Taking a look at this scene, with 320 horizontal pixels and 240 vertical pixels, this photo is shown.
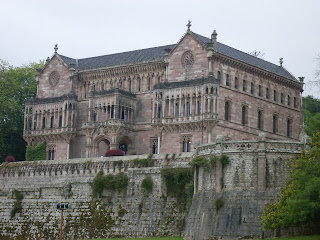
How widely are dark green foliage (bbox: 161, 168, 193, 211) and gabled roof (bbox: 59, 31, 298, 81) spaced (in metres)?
25.3

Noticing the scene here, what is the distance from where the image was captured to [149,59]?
99.7m

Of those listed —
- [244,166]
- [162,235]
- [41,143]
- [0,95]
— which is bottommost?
[162,235]

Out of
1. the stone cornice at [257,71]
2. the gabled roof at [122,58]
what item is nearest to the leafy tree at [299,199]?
the stone cornice at [257,71]

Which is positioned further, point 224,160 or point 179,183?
point 179,183

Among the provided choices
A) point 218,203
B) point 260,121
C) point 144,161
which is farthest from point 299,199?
point 260,121

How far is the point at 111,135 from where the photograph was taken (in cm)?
9681

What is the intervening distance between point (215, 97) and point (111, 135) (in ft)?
44.8

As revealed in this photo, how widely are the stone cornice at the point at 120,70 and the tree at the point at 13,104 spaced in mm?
11734

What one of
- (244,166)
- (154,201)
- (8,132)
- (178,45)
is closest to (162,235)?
(154,201)

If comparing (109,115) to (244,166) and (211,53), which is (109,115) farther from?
(244,166)

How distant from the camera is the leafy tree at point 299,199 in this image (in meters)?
56.0

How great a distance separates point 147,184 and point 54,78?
3778 cm

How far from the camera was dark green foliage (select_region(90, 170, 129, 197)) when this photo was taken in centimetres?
7621

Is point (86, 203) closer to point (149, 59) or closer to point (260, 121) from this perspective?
point (149, 59)
